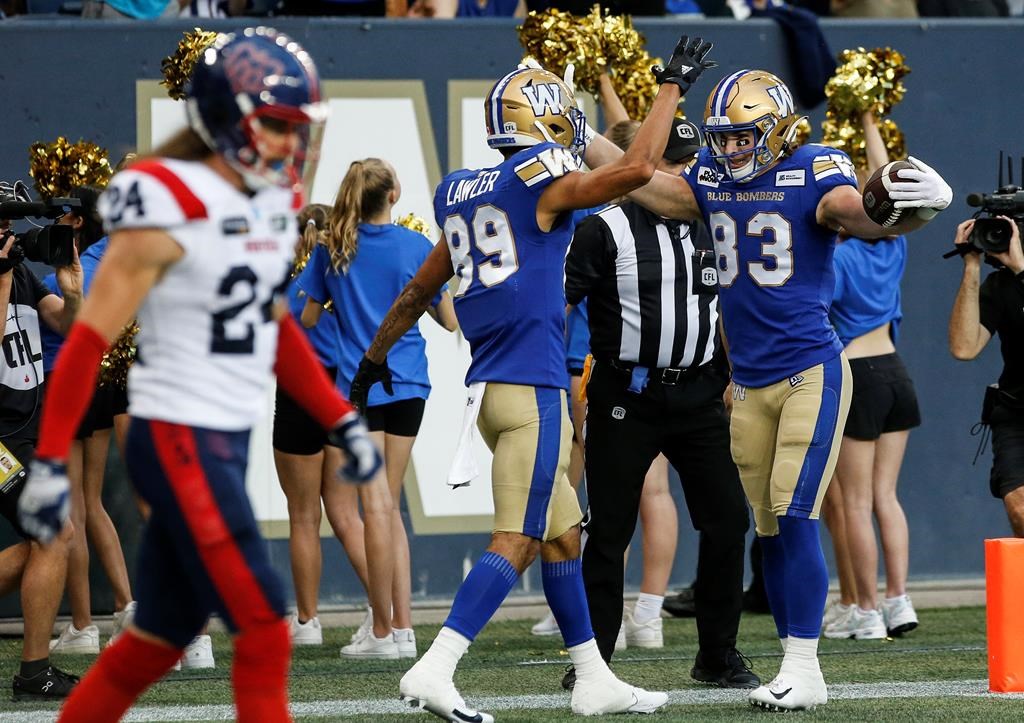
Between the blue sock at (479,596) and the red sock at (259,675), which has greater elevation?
the red sock at (259,675)

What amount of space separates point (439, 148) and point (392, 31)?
2.26 ft

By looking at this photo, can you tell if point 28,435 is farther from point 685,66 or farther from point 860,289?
point 860,289

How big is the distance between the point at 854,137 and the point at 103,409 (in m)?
3.90

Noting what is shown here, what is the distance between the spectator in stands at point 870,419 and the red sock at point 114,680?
4701 mm

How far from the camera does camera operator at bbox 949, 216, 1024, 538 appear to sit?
650 centimetres

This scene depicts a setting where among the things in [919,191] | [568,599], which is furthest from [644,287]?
[568,599]

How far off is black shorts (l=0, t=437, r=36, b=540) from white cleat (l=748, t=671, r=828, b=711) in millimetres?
2757

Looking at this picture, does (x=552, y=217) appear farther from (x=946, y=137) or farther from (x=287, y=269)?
(x=946, y=137)

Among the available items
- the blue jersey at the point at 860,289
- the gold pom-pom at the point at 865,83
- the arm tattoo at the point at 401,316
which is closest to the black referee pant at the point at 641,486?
the arm tattoo at the point at 401,316

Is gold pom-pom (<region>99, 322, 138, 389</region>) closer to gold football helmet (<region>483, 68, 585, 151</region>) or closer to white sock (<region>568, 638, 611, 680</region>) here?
gold football helmet (<region>483, 68, 585, 151</region>)

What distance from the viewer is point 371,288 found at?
739 cm

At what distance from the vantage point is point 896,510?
26.4 ft

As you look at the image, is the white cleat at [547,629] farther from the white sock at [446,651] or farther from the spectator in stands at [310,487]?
the white sock at [446,651]

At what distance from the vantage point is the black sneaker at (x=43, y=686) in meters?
6.05
